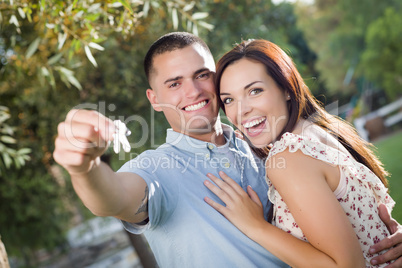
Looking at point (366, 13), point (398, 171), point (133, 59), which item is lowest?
point (398, 171)

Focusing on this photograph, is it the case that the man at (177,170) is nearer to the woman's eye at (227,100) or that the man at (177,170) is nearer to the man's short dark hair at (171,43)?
the man's short dark hair at (171,43)

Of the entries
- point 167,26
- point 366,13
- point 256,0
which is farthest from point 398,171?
point 366,13

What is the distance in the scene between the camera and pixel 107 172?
5.41 ft

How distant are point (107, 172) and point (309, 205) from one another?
0.97m

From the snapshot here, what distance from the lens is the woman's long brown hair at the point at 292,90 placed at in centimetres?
257

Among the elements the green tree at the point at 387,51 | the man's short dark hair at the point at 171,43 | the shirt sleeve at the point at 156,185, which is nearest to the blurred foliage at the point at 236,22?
the man's short dark hair at the point at 171,43

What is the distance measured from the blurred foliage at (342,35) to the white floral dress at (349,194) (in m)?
20.9

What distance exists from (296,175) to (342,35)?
29.3 metres

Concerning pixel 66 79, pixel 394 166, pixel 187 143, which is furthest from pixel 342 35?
pixel 187 143

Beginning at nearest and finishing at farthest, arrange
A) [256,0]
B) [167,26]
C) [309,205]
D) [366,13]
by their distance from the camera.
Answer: [309,205]
[167,26]
[256,0]
[366,13]

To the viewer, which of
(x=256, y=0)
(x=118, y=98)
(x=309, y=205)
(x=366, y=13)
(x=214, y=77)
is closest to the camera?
(x=309, y=205)

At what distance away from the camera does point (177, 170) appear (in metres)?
2.40

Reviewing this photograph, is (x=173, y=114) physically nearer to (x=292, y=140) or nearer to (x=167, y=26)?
(x=292, y=140)

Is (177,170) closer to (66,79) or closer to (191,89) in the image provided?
(191,89)
